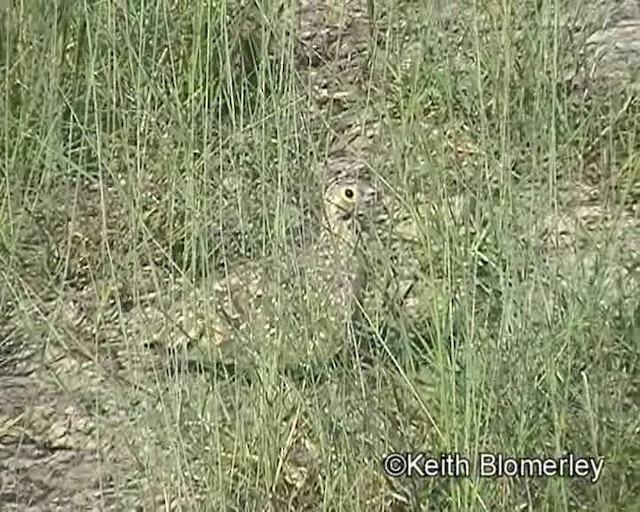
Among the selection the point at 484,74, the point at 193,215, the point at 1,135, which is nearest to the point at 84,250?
the point at 1,135

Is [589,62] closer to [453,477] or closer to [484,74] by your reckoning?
[484,74]

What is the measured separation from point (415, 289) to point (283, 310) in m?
0.27

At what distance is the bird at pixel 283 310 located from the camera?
1.56 metres

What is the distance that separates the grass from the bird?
0.08 feet

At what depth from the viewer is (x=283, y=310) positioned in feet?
5.16

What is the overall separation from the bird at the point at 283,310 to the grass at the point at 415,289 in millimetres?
23

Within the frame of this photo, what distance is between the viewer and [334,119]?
234 cm

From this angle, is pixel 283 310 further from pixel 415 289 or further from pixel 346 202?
pixel 346 202

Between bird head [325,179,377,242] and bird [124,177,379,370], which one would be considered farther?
bird head [325,179,377,242]

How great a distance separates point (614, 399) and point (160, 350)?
0.59m

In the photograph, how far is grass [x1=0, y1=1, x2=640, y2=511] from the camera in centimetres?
146

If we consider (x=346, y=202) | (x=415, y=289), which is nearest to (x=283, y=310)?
(x=415, y=289)

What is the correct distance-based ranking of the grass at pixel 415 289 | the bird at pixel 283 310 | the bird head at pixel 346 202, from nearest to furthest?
the grass at pixel 415 289
the bird at pixel 283 310
the bird head at pixel 346 202

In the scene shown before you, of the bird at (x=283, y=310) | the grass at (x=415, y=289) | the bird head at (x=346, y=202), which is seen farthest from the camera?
the bird head at (x=346, y=202)
